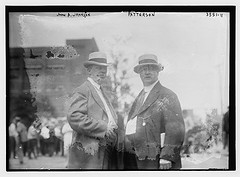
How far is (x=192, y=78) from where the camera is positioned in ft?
13.3

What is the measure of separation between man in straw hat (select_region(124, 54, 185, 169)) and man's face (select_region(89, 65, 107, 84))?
0.29 m

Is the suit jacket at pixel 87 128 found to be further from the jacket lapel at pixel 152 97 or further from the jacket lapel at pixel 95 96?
the jacket lapel at pixel 152 97

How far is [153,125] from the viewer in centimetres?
398

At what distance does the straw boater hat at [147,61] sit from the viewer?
401 centimetres

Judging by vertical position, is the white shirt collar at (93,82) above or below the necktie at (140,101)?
above

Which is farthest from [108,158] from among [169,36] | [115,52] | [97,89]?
[169,36]

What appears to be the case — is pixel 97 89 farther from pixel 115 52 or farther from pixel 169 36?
pixel 169 36

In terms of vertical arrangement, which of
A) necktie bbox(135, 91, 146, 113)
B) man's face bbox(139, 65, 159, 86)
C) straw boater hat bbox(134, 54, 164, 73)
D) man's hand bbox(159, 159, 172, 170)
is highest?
straw boater hat bbox(134, 54, 164, 73)

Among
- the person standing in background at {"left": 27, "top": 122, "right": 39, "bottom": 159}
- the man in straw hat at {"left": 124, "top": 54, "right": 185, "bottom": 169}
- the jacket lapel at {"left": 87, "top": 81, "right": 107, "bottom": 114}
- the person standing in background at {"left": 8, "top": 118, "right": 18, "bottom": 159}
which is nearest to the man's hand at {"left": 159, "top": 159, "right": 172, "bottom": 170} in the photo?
the man in straw hat at {"left": 124, "top": 54, "right": 185, "bottom": 169}

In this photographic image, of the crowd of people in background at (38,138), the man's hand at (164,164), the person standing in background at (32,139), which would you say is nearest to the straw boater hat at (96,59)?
the crowd of people in background at (38,138)

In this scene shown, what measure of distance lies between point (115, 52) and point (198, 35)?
76cm

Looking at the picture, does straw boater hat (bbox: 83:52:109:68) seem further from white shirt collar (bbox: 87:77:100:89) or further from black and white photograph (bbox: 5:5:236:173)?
white shirt collar (bbox: 87:77:100:89)

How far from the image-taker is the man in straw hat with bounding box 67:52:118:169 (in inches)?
156

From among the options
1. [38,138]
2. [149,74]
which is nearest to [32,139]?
[38,138]
